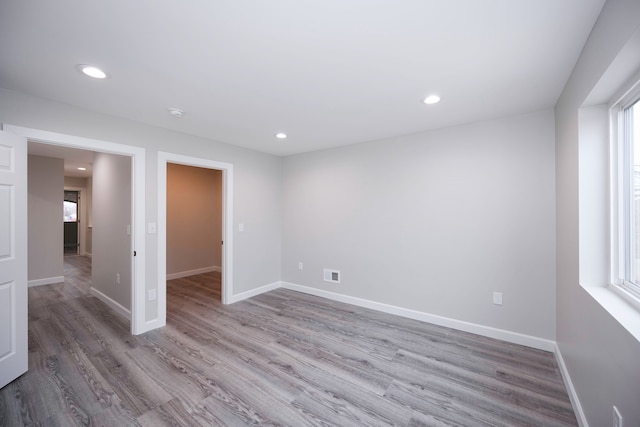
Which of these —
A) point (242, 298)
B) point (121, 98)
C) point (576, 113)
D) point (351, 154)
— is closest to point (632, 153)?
point (576, 113)

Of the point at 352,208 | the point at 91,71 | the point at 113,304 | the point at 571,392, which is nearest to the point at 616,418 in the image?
the point at 571,392

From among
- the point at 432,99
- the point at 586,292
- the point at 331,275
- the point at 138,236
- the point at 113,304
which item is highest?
the point at 432,99

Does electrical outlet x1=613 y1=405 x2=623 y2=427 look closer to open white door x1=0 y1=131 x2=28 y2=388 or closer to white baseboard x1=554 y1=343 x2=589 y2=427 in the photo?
white baseboard x1=554 y1=343 x2=589 y2=427

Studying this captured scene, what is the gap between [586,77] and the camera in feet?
5.19

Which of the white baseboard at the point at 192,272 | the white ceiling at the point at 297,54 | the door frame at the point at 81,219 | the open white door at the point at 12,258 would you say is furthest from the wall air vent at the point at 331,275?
the door frame at the point at 81,219

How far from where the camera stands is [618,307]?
4.45 ft

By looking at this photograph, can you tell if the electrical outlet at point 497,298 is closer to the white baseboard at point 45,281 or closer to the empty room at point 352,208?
the empty room at point 352,208

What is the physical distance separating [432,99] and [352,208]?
6.32ft

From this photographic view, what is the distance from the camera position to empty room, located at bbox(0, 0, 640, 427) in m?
1.43

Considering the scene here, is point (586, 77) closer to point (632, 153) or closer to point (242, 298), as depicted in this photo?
point (632, 153)

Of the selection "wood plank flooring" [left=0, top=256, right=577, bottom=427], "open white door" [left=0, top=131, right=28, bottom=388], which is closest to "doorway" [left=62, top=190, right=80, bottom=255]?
"wood plank flooring" [left=0, top=256, right=577, bottom=427]

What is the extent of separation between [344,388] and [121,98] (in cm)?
316

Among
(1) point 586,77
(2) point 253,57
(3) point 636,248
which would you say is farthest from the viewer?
(2) point 253,57

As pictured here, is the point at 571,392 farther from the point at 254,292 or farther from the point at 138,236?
the point at 138,236
